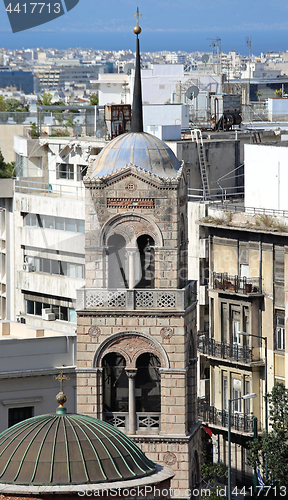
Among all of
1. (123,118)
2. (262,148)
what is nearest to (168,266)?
(262,148)

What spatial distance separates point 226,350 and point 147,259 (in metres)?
21.2

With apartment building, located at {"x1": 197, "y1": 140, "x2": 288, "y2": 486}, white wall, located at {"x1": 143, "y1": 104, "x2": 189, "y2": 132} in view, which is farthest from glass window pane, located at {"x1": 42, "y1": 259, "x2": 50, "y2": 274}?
apartment building, located at {"x1": 197, "y1": 140, "x2": 288, "y2": 486}

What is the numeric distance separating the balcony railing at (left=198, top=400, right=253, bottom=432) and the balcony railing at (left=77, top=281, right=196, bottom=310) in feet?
68.5

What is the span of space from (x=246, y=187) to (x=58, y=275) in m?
16.7

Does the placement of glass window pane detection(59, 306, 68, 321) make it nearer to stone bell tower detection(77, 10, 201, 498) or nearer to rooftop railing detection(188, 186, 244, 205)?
rooftop railing detection(188, 186, 244, 205)

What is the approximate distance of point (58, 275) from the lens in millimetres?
73188

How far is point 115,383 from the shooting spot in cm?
3634

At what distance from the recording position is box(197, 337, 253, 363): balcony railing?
55809 millimetres

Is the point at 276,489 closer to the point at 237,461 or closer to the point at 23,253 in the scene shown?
the point at 237,461

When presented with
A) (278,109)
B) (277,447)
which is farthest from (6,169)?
(277,447)

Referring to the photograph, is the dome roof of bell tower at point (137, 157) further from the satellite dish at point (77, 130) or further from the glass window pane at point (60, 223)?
the satellite dish at point (77, 130)

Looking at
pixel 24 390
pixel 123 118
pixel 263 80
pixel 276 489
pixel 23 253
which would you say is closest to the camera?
pixel 276 489

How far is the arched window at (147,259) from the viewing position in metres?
36.5

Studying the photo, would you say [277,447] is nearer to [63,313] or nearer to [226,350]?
[226,350]
